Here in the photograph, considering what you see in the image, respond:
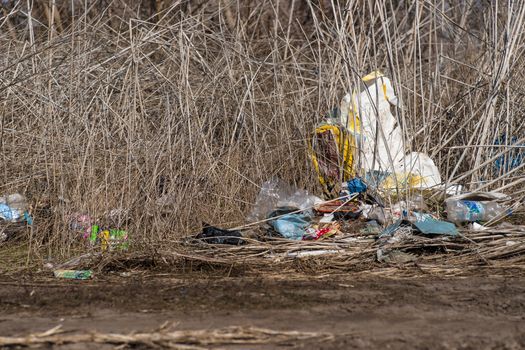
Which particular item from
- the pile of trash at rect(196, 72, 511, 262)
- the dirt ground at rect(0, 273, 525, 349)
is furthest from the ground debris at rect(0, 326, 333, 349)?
the pile of trash at rect(196, 72, 511, 262)

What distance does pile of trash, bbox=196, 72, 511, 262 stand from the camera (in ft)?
17.8

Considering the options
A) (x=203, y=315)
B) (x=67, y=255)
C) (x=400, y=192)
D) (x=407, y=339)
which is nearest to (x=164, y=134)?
(x=67, y=255)

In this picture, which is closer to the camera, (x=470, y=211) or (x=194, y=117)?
(x=470, y=211)

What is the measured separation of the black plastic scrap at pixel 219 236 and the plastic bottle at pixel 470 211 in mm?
1493

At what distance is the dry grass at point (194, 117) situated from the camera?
567 cm

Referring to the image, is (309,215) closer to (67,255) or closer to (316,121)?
(316,121)

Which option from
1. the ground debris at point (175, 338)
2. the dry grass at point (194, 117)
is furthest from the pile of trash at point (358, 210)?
the ground debris at point (175, 338)

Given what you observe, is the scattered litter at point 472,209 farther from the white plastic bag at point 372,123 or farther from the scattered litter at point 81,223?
the scattered litter at point 81,223

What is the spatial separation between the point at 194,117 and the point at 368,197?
56.2 inches

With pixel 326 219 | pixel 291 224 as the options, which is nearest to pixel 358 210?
pixel 326 219

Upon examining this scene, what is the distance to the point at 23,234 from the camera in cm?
586

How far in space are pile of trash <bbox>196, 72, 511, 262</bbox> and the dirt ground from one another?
28.1 inches

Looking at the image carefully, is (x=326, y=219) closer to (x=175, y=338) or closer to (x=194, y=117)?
(x=194, y=117)

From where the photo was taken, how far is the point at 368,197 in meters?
6.00
